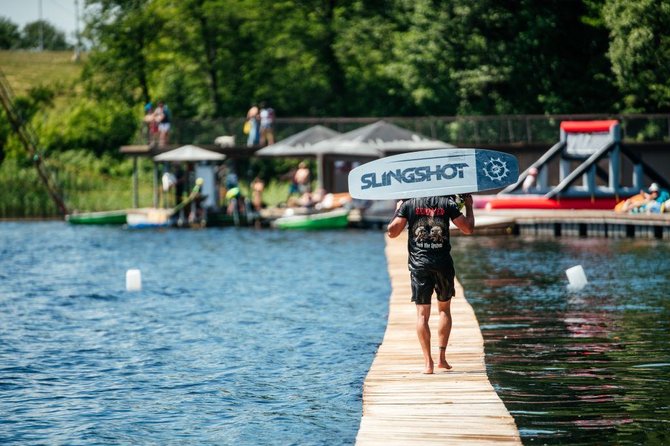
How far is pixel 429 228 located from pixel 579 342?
5868mm

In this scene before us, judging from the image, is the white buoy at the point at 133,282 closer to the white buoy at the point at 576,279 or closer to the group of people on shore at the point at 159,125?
the white buoy at the point at 576,279

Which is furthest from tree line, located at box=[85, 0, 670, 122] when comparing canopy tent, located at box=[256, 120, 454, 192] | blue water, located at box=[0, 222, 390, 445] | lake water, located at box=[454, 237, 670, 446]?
lake water, located at box=[454, 237, 670, 446]

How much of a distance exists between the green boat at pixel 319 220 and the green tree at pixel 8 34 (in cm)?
10335

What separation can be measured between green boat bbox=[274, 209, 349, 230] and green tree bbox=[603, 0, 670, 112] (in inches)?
536

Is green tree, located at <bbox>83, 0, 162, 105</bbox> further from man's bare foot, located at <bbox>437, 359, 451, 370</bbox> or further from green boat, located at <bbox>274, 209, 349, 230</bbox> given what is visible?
man's bare foot, located at <bbox>437, 359, 451, 370</bbox>

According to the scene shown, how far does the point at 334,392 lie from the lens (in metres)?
15.3

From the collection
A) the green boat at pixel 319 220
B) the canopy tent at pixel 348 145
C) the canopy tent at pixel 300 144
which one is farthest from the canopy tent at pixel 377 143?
the green boat at pixel 319 220

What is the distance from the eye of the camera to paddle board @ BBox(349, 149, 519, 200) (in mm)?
13391

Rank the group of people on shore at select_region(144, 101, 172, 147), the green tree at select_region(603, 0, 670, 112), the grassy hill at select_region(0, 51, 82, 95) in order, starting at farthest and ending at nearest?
the grassy hill at select_region(0, 51, 82, 95)
the group of people on shore at select_region(144, 101, 172, 147)
the green tree at select_region(603, 0, 670, 112)

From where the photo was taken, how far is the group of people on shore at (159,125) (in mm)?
53812

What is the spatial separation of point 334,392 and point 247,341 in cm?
502

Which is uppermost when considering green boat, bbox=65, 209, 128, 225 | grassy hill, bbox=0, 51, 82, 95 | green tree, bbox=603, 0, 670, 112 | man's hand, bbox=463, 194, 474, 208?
grassy hill, bbox=0, 51, 82, 95

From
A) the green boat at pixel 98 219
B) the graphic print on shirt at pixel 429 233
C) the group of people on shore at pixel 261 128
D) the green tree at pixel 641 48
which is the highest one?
the green tree at pixel 641 48

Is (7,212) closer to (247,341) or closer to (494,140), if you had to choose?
(494,140)
